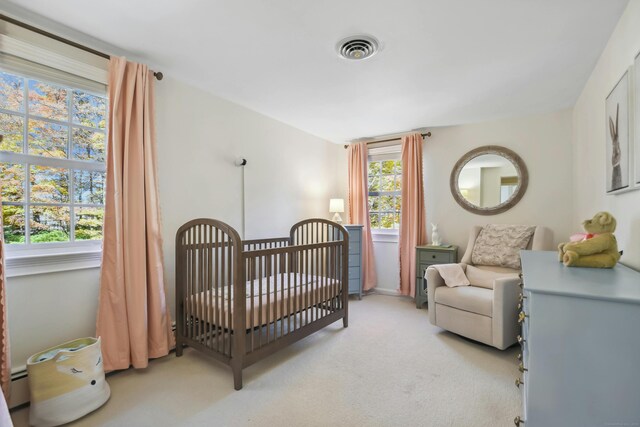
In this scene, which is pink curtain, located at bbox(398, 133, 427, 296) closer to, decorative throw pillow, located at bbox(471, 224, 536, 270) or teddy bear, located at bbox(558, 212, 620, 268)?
decorative throw pillow, located at bbox(471, 224, 536, 270)

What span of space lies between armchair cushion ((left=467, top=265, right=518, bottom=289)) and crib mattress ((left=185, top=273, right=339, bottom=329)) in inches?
60.8

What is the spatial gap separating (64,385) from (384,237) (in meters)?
3.45

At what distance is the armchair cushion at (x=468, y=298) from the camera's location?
2.34 metres

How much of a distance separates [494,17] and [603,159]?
1.23 m

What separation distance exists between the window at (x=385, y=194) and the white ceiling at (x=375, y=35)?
1.28m

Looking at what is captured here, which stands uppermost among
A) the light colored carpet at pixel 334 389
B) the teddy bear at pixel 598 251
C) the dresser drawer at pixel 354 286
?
the teddy bear at pixel 598 251

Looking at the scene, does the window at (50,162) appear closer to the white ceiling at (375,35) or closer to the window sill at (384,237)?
the white ceiling at (375,35)

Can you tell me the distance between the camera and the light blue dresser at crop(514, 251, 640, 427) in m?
0.81

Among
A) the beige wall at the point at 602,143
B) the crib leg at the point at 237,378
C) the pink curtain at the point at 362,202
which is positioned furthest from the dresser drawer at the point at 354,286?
the beige wall at the point at 602,143

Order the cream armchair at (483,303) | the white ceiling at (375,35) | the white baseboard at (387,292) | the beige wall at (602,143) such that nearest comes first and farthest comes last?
the beige wall at (602,143) < the white ceiling at (375,35) < the cream armchair at (483,303) < the white baseboard at (387,292)

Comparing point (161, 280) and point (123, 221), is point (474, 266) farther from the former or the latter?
point (123, 221)

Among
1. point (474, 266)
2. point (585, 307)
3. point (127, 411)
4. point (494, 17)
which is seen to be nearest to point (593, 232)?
point (585, 307)

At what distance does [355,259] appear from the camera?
147 inches

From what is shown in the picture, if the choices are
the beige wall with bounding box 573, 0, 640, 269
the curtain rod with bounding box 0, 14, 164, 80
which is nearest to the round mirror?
the beige wall with bounding box 573, 0, 640, 269
